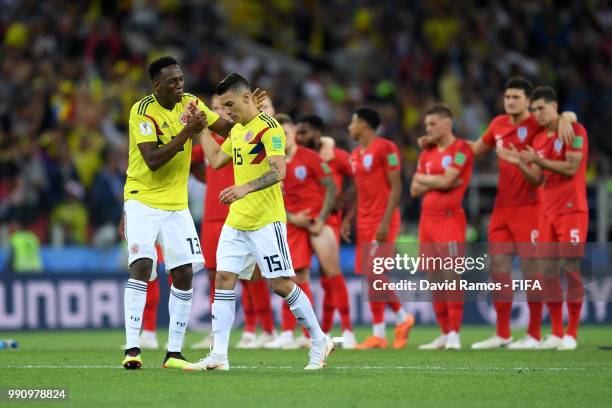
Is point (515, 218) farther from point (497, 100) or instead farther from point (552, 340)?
point (497, 100)

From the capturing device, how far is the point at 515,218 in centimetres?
1463

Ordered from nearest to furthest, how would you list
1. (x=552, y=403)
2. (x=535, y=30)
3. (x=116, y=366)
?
(x=552, y=403) → (x=116, y=366) → (x=535, y=30)

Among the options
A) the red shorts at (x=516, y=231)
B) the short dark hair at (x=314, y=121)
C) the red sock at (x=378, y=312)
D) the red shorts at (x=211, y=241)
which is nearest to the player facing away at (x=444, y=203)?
the red shorts at (x=516, y=231)

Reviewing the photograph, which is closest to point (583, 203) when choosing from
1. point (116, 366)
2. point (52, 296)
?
point (116, 366)

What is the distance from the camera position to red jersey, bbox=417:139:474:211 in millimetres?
14617

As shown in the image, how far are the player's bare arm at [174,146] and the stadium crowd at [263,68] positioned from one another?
9.75m

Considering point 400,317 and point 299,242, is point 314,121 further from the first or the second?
point 400,317

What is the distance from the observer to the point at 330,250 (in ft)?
50.1

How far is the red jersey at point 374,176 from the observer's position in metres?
15.2

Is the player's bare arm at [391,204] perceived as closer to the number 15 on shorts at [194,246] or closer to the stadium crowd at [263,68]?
the number 15 on shorts at [194,246]

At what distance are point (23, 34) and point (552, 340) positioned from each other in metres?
14.4

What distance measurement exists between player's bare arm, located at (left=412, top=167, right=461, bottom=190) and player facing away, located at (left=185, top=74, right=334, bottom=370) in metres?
3.74

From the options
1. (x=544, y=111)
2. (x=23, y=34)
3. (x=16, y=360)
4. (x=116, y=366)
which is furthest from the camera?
(x=23, y=34)

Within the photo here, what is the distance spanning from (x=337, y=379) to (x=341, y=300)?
498cm
